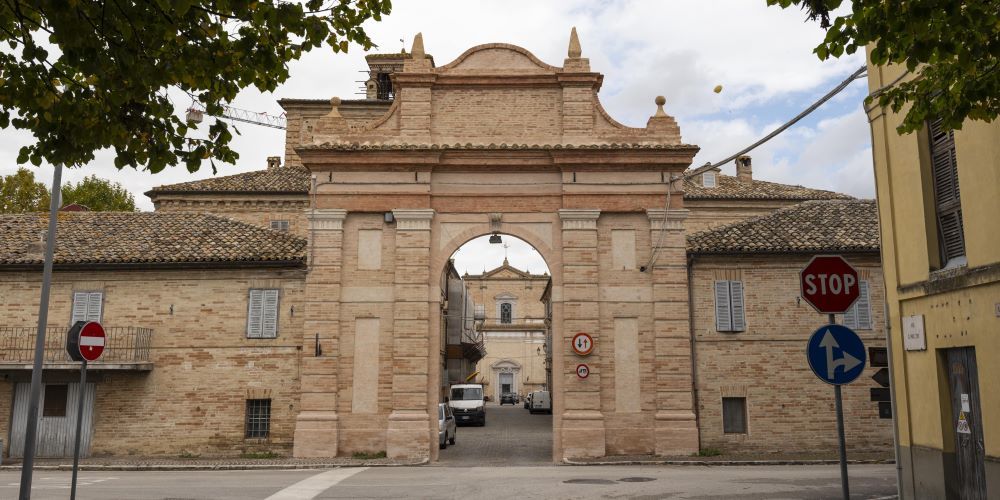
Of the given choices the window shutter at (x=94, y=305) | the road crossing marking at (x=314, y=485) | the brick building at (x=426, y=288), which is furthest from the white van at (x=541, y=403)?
the road crossing marking at (x=314, y=485)

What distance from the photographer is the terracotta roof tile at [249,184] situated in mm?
32250

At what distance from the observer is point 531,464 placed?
63.2 feet

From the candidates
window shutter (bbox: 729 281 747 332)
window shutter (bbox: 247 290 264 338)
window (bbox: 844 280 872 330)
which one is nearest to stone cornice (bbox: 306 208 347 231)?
window shutter (bbox: 247 290 264 338)

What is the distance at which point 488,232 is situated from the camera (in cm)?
2089

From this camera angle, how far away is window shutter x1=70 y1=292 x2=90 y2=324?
21500 millimetres

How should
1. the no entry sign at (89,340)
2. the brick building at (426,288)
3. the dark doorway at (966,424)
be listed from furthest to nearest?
the brick building at (426,288) → the no entry sign at (89,340) → the dark doorway at (966,424)

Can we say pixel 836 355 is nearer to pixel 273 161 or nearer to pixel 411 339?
pixel 411 339

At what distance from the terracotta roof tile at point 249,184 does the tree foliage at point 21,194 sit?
6.75 m

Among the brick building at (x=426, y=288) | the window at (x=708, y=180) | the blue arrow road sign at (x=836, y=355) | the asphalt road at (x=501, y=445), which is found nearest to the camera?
the blue arrow road sign at (x=836, y=355)

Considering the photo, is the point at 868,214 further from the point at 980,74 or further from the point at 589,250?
the point at 980,74

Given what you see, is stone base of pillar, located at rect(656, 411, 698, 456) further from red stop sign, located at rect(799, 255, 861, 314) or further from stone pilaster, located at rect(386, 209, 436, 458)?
red stop sign, located at rect(799, 255, 861, 314)

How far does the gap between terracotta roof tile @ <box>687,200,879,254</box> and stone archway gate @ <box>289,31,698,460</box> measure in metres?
2.22

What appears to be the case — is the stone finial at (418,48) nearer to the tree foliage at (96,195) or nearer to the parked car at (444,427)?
the parked car at (444,427)

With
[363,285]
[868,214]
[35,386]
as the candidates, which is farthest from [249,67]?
[868,214]
